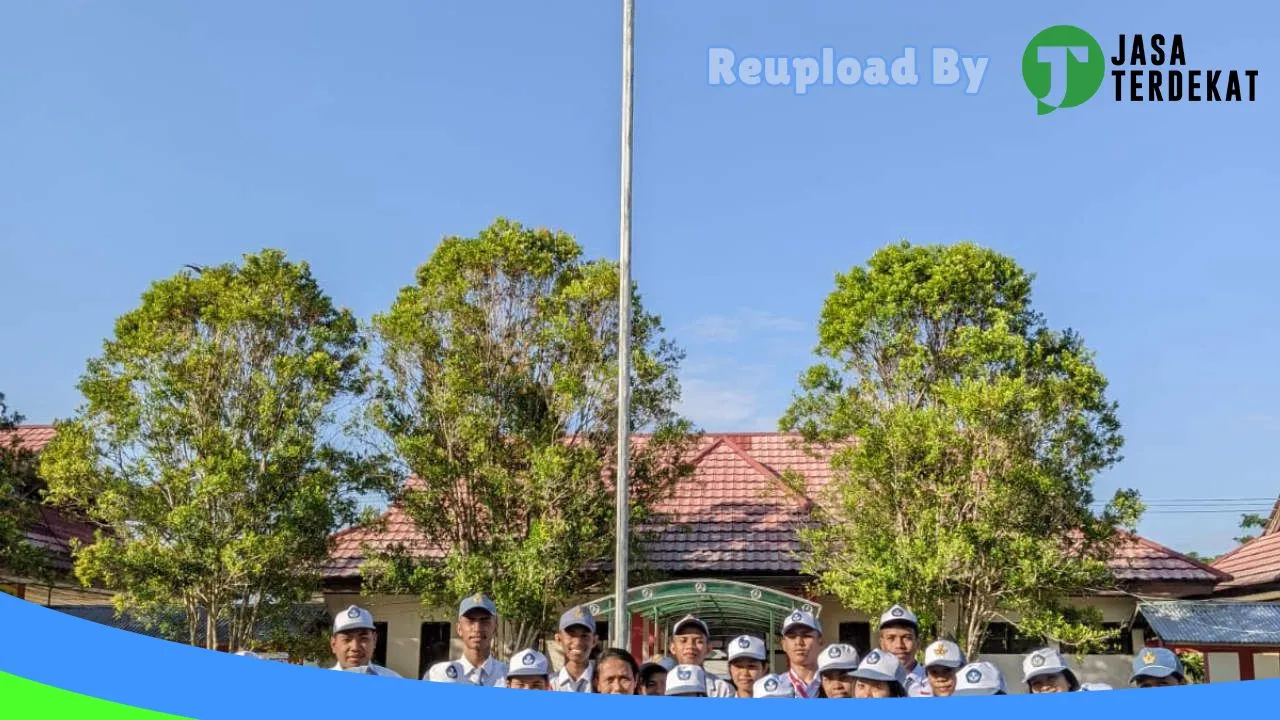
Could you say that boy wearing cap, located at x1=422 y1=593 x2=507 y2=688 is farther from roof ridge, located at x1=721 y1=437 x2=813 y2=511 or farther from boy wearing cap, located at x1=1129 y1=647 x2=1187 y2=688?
roof ridge, located at x1=721 y1=437 x2=813 y2=511

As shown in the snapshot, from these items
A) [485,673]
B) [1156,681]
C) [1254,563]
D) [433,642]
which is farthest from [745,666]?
[1254,563]

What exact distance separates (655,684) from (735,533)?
33.5 ft

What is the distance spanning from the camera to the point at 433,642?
15.3m

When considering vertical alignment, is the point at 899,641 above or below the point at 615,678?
above

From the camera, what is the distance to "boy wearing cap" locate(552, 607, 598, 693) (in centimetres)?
604

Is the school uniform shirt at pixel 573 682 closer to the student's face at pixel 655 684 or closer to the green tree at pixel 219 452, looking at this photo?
the student's face at pixel 655 684

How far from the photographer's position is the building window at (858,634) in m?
14.7

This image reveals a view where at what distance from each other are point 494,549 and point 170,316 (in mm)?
4588

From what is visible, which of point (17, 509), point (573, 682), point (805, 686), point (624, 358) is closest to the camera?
point (805, 686)

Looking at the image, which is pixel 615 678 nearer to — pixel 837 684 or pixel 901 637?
pixel 837 684

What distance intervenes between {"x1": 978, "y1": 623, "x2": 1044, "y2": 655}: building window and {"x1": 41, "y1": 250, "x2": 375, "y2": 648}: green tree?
7283mm

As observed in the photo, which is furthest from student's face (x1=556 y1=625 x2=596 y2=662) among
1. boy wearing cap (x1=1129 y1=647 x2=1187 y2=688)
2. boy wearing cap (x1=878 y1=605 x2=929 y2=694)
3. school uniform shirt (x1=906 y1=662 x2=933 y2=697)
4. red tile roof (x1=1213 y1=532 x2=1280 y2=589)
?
red tile roof (x1=1213 y1=532 x2=1280 y2=589)

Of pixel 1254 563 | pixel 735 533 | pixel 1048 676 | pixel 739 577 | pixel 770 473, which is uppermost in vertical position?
A: pixel 770 473

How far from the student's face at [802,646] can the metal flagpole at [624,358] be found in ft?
18.4
